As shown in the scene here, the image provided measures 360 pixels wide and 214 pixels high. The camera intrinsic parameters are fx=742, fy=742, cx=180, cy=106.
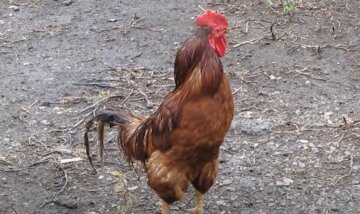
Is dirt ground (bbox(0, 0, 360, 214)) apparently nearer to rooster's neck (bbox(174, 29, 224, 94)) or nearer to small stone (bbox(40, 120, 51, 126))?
small stone (bbox(40, 120, 51, 126))

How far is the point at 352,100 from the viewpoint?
573 cm

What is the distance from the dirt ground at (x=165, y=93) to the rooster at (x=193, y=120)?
0.61 meters

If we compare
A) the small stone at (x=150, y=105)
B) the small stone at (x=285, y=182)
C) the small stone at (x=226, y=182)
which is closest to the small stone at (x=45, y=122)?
the small stone at (x=150, y=105)

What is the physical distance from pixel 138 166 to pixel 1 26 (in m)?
3.01

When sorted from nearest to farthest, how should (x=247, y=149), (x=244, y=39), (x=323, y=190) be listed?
1. (x=323, y=190)
2. (x=247, y=149)
3. (x=244, y=39)

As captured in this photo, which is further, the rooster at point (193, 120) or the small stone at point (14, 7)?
the small stone at point (14, 7)

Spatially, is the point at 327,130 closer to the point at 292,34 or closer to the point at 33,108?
the point at 292,34

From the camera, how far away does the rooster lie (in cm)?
387

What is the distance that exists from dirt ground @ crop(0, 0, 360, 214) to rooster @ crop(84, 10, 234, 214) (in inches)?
23.9

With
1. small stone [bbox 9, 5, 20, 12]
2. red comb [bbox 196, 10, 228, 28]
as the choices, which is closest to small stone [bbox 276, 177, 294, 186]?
red comb [bbox 196, 10, 228, 28]

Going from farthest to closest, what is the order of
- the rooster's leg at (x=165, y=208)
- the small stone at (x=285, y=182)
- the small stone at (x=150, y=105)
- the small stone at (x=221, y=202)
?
1. the small stone at (x=150, y=105)
2. the small stone at (x=285, y=182)
3. the small stone at (x=221, y=202)
4. the rooster's leg at (x=165, y=208)

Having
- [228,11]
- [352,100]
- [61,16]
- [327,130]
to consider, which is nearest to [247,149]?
Answer: [327,130]

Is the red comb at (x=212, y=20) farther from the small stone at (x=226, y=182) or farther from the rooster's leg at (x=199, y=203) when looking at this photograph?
the small stone at (x=226, y=182)

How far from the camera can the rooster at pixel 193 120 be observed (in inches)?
152
